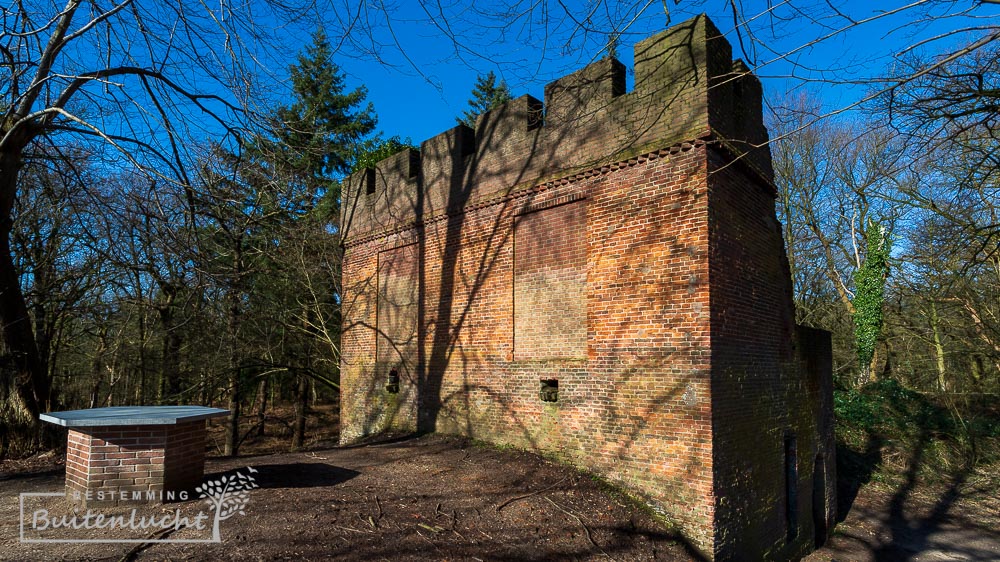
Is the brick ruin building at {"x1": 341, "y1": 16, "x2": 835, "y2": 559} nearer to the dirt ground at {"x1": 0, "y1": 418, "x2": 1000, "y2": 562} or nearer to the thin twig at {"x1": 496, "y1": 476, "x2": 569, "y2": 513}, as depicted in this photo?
A: the dirt ground at {"x1": 0, "y1": 418, "x2": 1000, "y2": 562}

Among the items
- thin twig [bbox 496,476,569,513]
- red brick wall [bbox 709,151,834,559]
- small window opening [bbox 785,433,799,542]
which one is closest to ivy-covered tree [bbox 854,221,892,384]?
Result: red brick wall [bbox 709,151,834,559]

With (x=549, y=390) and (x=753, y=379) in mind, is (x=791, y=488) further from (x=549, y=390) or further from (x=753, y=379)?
(x=549, y=390)

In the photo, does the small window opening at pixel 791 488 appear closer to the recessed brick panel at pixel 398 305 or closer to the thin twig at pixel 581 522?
the thin twig at pixel 581 522

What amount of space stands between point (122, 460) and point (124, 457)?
0.11 feet

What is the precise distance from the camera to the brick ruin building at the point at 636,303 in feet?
24.9

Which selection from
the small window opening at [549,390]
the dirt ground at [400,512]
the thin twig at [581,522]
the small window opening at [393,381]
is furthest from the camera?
the small window opening at [393,381]

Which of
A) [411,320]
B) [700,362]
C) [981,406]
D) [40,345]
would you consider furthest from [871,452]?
Answer: [40,345]

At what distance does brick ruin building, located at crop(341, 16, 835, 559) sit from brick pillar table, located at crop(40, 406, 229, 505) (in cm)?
505

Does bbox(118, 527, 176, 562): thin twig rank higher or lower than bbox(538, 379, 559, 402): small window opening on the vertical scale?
lower

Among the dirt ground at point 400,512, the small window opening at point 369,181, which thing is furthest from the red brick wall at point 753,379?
the small window opening at point 369,181

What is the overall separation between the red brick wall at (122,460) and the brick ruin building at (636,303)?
201 inches

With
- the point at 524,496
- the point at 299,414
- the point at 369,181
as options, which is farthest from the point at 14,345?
the point at 299,414

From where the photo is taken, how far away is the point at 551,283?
30.2 ft

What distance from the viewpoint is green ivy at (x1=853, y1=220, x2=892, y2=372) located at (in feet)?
62.7
